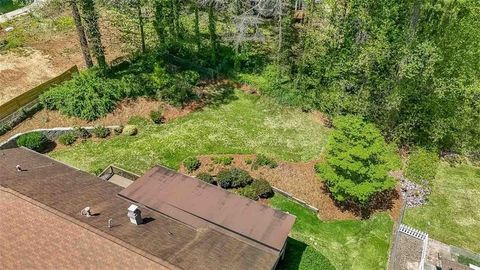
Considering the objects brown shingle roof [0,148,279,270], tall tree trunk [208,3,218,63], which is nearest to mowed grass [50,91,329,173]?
tall tree trunk [208,3,218,63]

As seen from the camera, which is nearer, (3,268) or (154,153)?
(3,268)

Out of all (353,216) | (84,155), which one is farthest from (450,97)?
(84,155)

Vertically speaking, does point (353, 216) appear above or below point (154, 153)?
below

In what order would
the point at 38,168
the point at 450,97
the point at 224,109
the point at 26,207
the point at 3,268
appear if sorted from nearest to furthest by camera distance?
1. the point at 3,268
2. the point at 26,207
3. the point at 38,168
4. the point at 450,97
5. the point at 224,109

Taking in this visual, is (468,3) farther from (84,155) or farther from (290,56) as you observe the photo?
(84,155)

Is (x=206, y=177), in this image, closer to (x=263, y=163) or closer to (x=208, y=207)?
(x=263, y=163)

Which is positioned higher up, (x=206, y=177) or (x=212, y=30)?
(x=212, y=30)

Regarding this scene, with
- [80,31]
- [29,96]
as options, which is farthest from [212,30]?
[29,96]
